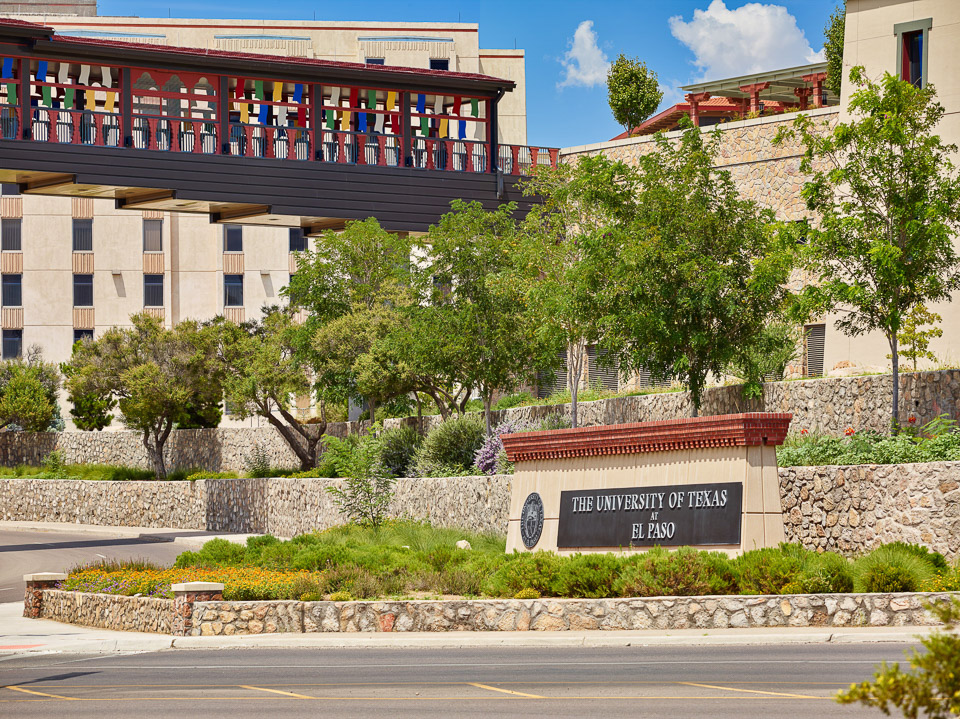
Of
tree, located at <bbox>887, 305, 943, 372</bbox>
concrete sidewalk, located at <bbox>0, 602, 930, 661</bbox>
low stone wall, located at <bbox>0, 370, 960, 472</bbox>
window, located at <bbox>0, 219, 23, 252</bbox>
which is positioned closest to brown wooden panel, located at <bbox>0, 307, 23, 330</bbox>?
window, located at <bbox>0, 219, 23, 252</bbox>

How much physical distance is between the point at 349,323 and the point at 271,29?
4684cm

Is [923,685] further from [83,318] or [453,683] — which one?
[83,318]

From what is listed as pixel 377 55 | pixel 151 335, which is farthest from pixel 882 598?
pixel 377 55

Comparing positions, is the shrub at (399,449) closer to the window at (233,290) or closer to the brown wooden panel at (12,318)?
the window at (233,290)

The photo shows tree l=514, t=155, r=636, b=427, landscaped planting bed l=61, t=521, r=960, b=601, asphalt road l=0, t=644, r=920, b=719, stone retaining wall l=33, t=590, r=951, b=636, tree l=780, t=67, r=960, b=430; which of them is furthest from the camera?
tree l=514, t=155, r=636, b=427

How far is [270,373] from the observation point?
41781mm

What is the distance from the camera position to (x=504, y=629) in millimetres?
19297

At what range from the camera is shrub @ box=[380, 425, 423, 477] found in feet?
117

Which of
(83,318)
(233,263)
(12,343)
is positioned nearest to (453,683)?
(233,263)

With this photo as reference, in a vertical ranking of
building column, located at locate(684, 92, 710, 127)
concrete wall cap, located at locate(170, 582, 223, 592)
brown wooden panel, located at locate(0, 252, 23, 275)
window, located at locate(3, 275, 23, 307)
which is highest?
building column, located at locate(684, 92, 710, 127)

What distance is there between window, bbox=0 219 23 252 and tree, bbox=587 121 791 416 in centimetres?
5177

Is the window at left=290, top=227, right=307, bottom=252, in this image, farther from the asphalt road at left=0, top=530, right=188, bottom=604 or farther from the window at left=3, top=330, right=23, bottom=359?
the asphalt road at left=0, top=530, right=188, bottom=604

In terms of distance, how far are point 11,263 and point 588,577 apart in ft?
194

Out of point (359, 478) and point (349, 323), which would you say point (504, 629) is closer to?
point (359, 478)
